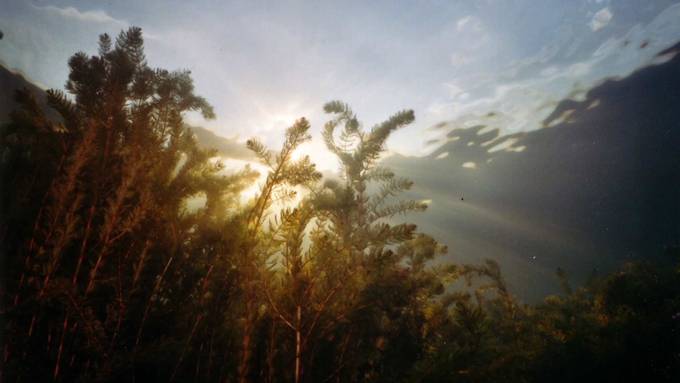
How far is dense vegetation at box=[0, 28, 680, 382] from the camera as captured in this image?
1342 mm

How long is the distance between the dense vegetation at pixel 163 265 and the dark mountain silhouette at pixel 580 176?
49.8 feet

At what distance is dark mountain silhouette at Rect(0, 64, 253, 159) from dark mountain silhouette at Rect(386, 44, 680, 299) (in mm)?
9942

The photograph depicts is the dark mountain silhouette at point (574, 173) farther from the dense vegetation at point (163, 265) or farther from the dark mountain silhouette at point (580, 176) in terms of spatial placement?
the dense vegetation at point (163, 265)

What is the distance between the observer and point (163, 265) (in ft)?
5.87

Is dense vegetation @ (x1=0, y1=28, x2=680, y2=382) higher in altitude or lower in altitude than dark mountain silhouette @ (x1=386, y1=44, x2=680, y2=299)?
lower

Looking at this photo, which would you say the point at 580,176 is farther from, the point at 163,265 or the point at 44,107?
the point at 44,107

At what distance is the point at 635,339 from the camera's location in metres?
3.37

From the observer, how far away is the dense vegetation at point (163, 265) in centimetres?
134

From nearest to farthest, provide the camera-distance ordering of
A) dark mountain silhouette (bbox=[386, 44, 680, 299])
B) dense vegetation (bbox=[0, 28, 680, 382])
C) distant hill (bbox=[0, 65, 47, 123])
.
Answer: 1. dense vegetation (bbox=[0, 28, 680, 382])
2. distant hill (bbox=[0, 65, 47, 123])
3. dark mountain silhouette (bbox=[386, 44, 680, 299])

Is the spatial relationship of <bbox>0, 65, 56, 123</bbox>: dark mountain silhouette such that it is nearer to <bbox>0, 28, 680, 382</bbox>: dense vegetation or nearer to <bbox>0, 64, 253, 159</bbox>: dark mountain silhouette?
<bbox>0, 64, 253, 159</bbox>: dark mountain silhouette

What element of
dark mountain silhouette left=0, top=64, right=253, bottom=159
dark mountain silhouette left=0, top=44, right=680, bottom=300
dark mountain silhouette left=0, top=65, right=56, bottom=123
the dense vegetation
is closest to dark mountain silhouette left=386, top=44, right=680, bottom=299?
dark mountain silhouette left=0, top=44, right=680, bottom=300

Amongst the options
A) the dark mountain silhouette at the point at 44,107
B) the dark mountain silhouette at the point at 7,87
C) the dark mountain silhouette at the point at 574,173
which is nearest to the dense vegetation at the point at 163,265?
the dark mountain silhouette at the point at 44,107

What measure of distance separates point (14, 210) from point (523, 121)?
57.3ft

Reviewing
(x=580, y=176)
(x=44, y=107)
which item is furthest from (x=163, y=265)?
(x=580, y=176)
